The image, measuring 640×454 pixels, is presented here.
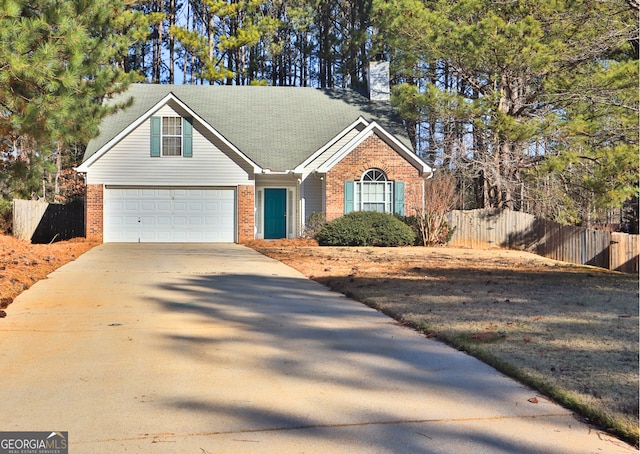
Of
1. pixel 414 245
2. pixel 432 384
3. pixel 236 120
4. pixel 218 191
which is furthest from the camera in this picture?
pixel 236 120

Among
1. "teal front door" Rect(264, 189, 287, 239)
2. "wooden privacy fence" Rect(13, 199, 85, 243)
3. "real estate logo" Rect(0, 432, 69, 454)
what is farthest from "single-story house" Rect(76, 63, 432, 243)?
"real estate logo" Rect(0, 432, 69, 454)

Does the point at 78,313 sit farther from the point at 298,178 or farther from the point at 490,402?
the point at 298,178

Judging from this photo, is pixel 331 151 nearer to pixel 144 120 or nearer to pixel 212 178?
pixel 212 178

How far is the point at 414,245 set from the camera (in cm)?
2412

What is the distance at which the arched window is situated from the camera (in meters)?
25.7

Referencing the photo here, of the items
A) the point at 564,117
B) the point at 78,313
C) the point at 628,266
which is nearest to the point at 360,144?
the point at 564,117

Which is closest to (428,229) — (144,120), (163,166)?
(163,166)

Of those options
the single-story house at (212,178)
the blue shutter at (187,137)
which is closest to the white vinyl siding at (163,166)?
the single-story house at (212,178)

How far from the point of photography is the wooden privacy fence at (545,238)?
62.4 ft

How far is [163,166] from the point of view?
82.6ft

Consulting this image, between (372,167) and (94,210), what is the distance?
10360 mm

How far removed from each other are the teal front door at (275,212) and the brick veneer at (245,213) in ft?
6.15

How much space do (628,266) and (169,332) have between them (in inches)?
592

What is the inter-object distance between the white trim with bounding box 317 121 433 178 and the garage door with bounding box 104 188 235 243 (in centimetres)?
391
